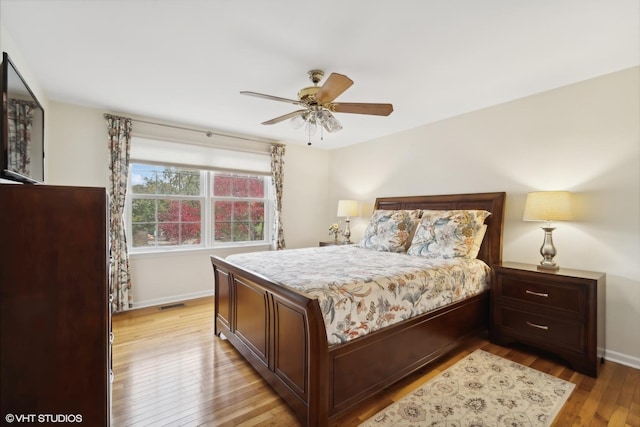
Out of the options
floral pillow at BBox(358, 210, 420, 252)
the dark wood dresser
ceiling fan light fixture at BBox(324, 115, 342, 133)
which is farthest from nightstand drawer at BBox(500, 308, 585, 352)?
the dark wood dresser

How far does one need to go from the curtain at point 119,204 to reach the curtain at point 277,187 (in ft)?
6.59

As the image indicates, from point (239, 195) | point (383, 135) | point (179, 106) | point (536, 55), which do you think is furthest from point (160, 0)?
point (383, 135)

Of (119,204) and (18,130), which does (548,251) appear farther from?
(119,204)

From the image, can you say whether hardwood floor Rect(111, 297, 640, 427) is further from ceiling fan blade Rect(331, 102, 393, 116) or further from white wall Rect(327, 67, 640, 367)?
ceiling fan blade Rect(331, 102, 393, 116)

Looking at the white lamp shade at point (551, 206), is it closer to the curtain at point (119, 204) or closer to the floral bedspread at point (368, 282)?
the floral bedspread at point (368, 282)

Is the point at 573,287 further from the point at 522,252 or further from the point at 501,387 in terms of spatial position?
the point at 501,387

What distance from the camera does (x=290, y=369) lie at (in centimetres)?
185

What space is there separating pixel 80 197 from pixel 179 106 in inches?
97.4

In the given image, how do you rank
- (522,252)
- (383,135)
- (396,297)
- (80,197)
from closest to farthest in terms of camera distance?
(80,197) → (396,297) → (522,252) → (383,135)

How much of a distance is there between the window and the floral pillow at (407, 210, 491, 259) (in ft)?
8.71

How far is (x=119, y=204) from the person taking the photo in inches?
138

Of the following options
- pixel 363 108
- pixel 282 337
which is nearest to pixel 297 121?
pixel 363 108

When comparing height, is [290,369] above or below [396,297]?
below

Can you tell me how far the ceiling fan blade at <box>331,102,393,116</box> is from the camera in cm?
241
